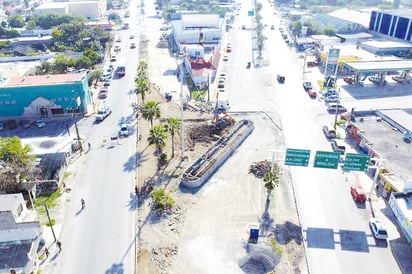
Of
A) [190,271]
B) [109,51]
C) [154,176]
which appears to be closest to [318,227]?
[190,271]

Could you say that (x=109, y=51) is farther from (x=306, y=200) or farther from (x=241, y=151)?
(x=306, y=200)

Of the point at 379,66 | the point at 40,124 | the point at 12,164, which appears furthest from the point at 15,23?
the point at 379,66

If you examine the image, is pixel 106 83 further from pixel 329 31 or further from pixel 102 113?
pixel 329 31

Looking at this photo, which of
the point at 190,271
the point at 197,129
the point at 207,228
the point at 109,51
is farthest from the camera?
the point at 109,51

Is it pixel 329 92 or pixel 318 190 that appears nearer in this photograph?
pixel 318 190

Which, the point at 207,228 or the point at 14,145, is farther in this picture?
the point at 14,145

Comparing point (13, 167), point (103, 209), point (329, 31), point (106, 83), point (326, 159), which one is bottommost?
point (103, 209)
